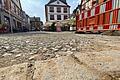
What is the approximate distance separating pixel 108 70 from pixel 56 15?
116 ft

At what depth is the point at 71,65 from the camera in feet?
5.08

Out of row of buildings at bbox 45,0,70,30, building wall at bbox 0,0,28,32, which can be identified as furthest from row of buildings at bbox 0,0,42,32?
row of buildings at bbox 45,0,70,30

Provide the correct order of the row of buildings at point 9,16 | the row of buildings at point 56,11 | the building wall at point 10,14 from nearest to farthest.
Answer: the row of buildings at point 9,16 → the building wall at point 10,14 → the row of buildings at point 56,11

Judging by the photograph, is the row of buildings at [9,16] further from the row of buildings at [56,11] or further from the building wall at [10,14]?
the row of buildings at [56,11]

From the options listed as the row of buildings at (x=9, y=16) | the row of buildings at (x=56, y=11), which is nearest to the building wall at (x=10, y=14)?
the row of buildings at (x=9, y=16)

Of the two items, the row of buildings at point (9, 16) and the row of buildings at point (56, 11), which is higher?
the row of buildings at point (56, 11)

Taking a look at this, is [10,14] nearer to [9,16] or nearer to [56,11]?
[9,16]

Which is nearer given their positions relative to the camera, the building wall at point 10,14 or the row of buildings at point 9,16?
the row of buildings at point 9,16

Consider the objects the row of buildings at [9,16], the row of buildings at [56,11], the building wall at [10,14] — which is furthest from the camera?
the row of buildings at [56,11]

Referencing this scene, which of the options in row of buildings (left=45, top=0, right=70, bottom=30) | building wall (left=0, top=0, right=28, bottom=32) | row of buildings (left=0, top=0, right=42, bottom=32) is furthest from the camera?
row of buildings (left=45, top=0, right=70, bottom=30)

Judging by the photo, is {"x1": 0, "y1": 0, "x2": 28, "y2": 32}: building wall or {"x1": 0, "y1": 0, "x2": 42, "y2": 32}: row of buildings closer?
{"x1": 0, "y1": 0, "x2": 42, "y2": 32}: row of buildings

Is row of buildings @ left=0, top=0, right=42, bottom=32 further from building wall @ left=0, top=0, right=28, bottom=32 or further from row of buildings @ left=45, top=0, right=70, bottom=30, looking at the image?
row of buildings @ left=45, top=0, right=70, bottom=30

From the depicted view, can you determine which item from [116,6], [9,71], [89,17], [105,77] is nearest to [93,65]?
[105,77]

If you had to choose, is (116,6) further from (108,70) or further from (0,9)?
(0,9)
